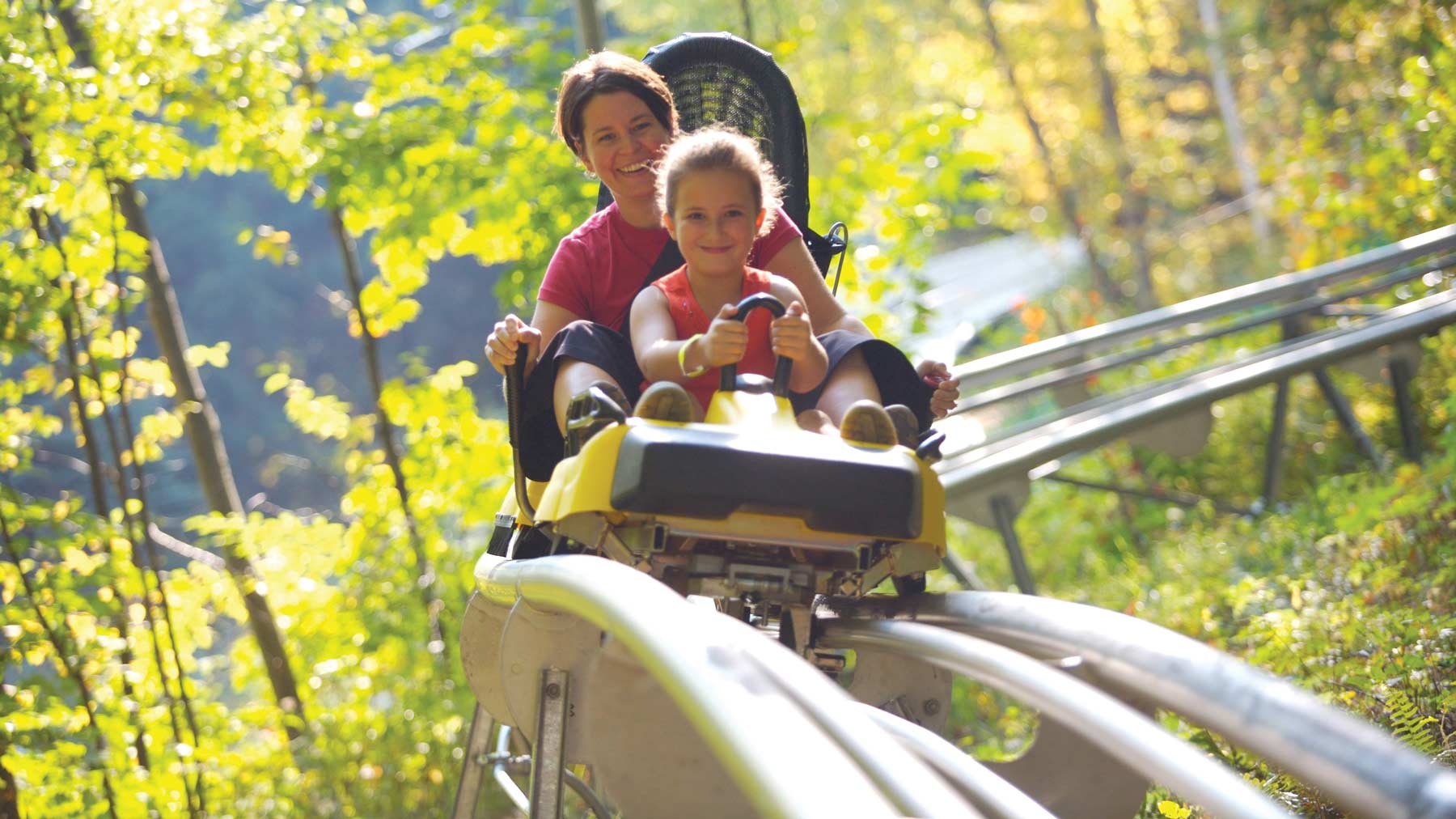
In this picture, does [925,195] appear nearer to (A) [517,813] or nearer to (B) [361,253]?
(A) [517,813]

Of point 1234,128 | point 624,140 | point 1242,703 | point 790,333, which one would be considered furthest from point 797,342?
point 1234,128

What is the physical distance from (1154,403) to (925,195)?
1.80m

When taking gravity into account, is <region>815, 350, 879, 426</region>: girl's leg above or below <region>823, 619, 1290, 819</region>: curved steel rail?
above

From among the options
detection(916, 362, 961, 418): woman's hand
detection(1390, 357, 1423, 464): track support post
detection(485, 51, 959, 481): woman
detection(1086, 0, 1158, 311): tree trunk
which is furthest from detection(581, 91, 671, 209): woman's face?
detection(1086, 0, 1158, 311): tree trunk

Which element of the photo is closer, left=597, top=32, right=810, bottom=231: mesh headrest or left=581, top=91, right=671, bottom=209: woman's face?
left=581, top=91, right=671, bottom=209: woman's face

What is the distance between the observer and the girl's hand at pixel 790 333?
1.96 meters

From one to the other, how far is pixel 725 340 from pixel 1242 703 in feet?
3.27

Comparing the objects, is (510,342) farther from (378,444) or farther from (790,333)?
(378,444)

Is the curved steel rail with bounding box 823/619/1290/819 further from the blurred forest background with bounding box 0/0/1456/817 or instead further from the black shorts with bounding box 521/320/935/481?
the blurred forest background with bounding box 0/0/1456/817

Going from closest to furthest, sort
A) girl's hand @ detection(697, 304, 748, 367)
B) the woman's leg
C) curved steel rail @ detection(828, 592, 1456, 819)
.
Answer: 1. curved steel rail @ detection(828, 592, 1456, 819)
2. girl's hand @ detection(697, 304, 748, 367)
3. the woman's leg

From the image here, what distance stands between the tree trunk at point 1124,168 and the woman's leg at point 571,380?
1330cm

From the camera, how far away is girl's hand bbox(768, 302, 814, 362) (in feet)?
6.45

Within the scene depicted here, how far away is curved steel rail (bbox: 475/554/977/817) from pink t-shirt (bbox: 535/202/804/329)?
1150 mm

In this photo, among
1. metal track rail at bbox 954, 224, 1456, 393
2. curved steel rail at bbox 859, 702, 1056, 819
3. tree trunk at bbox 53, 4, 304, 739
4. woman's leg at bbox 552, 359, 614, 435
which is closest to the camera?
curved steel rail at bbox 859, 702, 1056, 819
